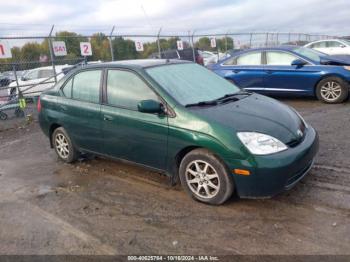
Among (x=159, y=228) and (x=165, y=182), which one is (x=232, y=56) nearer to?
(x=165, y=182)

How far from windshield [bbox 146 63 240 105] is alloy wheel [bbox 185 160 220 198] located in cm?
77

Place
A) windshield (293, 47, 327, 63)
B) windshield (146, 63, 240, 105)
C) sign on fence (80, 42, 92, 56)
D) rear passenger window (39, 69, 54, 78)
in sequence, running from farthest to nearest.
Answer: rear passenger window (39, 69, 54, 78) < sign on fence (80, 42, 92, 56) < windshield (293, 47, 327, 63) < windshield (146, 63, 240, 105)

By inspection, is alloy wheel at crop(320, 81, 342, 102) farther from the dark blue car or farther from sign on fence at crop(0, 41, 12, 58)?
sign on fence at crop(0, 41, 12, 58)

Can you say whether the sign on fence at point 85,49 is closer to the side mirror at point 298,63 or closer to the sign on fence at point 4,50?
the sign on fence at point 4,50

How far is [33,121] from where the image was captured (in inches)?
394

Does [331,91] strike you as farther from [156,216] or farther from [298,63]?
[156,216]

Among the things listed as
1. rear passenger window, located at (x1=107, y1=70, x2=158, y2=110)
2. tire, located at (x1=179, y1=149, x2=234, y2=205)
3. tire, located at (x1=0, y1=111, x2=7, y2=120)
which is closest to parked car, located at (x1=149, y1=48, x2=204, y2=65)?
tire, located at (x1=0, y1=111, x2=7, y2=120)

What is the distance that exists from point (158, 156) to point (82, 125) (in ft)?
4.93

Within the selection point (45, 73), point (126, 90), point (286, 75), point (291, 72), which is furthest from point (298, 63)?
point (45, 73)

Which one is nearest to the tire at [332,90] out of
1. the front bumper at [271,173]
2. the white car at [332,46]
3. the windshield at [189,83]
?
the windshield at [189,83]

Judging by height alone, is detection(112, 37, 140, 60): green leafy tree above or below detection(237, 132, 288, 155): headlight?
above

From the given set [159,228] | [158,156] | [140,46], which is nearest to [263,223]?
[159,228]

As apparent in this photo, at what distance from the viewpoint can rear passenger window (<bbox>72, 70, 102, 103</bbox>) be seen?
5211mm

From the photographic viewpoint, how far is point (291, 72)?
9531 mm
